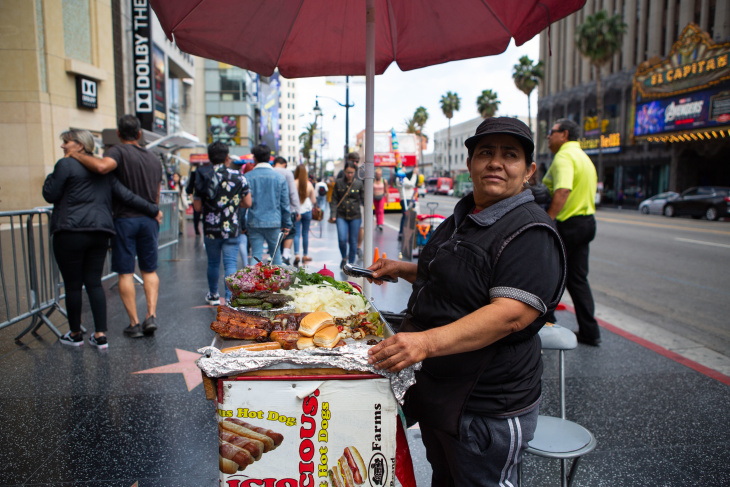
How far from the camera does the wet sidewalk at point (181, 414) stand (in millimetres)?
3061

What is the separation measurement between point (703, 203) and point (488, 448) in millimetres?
26406

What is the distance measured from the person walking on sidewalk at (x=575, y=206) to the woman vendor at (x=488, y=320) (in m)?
3.37

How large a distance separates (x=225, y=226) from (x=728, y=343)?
6071 millimetres

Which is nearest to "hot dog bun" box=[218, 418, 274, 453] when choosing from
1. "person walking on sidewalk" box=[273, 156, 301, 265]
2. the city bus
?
"person walking on sidewalk" box=[273, 156, 301, 265]

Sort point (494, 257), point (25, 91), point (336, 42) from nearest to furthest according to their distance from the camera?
point (494, 257) < point (336, 42) < point (25, 91)

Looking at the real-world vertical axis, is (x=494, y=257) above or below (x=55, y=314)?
above

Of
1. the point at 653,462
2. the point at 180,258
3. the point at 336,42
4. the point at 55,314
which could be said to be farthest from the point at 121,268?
the point at 180,258

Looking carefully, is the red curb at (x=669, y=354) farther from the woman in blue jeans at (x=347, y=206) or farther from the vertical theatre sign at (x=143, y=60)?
the vertical theatre sign at (x=143, y=60)

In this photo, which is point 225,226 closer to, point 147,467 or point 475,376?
point 147,467

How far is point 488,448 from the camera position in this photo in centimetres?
192

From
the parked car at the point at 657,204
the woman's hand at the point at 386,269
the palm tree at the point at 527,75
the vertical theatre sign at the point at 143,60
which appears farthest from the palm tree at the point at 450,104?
the woman's hand at the point at 386,269

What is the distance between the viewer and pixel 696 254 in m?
12.0

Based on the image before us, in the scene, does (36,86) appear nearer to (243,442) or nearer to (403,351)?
(243,442)

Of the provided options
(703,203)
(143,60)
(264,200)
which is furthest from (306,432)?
(703,203)
